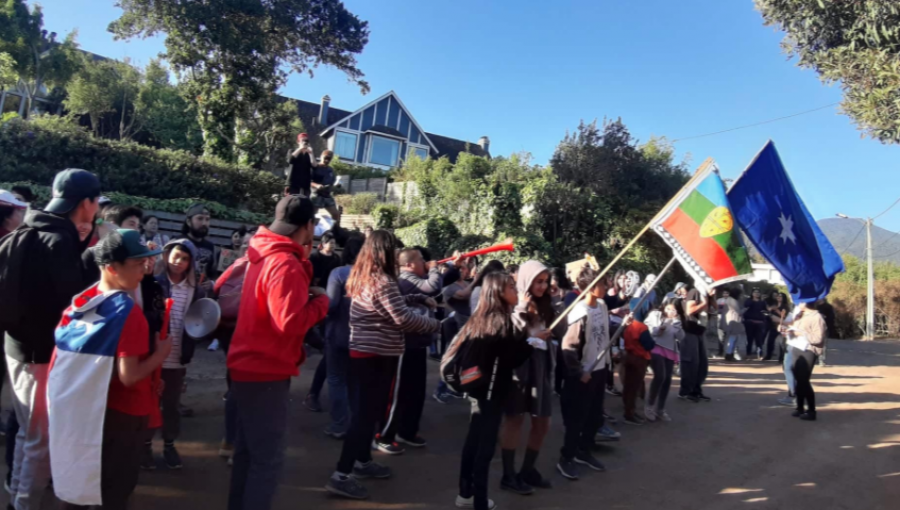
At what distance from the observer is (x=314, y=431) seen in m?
5.83

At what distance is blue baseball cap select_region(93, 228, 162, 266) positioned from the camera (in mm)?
2764

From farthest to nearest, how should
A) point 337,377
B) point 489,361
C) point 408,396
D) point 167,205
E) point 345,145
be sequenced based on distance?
point 345,145 → point 167,205 → point 408,396 → point 337,377 → point 489,361

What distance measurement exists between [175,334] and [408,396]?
6.95 feet

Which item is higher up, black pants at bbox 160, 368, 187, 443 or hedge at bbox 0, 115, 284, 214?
hedge at bbox 0, 115, 284, 214

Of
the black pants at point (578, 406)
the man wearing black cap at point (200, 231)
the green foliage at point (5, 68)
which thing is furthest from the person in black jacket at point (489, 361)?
the green foliage at point (5, 68)

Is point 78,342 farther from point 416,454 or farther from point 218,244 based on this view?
point 218,244

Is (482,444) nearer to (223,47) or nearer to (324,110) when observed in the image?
(223,47)

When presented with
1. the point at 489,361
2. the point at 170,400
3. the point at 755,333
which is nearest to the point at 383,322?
the point at 489,361

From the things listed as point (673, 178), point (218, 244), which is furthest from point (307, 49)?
point (673, 178)

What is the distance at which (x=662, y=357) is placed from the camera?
24.9 ft

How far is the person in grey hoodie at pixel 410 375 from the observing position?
537cm

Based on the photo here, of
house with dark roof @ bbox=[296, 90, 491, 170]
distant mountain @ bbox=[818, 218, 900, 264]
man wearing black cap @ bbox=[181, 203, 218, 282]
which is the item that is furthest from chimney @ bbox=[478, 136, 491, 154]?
man wearing black cap @ bbox=[181, 203, 218, 282]

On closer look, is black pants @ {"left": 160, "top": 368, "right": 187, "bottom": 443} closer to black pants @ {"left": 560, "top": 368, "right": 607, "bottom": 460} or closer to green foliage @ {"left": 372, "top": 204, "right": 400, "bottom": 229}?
black pants @ {"left": 560, "top": 368, "right": 607, "bottom": 460}

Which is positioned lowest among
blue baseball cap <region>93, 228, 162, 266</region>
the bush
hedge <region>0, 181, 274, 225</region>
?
blue baseball cap <region>93, 228, 162, 266</region>
